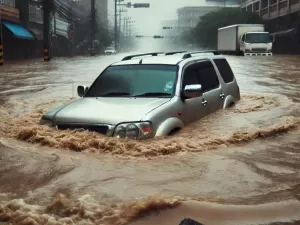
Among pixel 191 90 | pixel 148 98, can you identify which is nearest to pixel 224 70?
pixel 191 90

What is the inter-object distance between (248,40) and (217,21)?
3965cm

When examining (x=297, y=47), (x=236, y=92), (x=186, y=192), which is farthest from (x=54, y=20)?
(x=186, y=192)

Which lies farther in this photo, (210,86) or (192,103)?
(210,86)

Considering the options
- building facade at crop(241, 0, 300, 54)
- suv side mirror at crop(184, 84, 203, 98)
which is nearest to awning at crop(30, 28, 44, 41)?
building facade at crop(241, 0, 300, 54)

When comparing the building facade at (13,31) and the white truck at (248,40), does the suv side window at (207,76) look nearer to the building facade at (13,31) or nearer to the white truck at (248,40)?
the building facade at (13,31)

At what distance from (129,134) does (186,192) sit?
4.89 feet

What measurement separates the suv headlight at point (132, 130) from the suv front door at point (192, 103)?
957 millimetres

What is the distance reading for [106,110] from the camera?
5.93m

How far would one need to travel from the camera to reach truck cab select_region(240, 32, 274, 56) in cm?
3981

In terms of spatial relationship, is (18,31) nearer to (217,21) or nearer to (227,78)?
(227,78)

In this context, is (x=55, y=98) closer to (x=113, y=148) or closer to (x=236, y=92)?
(x=236, y=92)

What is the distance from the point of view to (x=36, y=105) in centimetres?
1136

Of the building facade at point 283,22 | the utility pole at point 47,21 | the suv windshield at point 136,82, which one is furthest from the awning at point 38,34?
the suv windshield at point 136,82

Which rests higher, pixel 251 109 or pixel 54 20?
pixel 54 20
